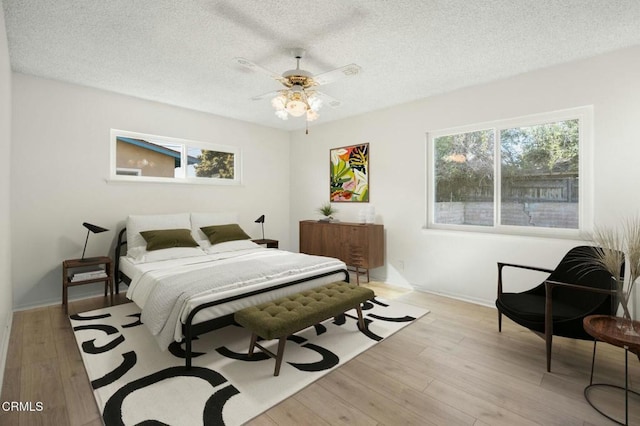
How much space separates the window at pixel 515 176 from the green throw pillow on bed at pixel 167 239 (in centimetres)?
330

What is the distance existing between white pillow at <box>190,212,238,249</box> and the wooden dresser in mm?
1375

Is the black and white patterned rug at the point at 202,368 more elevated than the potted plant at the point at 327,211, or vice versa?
the potted plant at the point at 327,211

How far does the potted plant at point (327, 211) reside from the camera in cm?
527

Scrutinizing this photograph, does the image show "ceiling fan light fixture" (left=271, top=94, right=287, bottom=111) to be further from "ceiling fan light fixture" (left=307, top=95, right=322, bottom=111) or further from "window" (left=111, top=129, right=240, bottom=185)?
"window" (left=111, top=129, right=240, bottom=185)

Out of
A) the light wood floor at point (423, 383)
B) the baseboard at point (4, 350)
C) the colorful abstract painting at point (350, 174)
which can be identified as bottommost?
the light wood floor at point (423, 383)

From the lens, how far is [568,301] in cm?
266

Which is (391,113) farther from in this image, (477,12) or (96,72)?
(96,72)

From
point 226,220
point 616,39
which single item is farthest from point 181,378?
point 616,39

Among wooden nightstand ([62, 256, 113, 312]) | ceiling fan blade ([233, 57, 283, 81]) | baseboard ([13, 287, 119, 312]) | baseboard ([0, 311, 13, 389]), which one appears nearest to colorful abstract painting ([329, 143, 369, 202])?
ceiling fan blade ([233, 57, 283, 81])

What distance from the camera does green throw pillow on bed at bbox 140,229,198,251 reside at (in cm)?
388

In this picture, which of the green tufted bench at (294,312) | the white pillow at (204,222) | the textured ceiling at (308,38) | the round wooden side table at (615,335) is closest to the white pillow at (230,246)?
the white pillow at (204,222)

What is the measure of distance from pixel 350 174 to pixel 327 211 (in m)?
0.74

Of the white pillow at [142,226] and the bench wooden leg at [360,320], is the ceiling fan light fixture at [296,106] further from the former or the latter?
the white pillow at [142,226]

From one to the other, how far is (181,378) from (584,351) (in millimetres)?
3246
